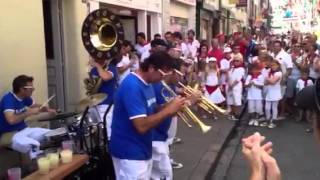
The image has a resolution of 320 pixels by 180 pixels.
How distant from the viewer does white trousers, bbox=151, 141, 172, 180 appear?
16.1ft

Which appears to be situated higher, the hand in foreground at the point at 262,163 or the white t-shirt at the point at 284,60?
the hand in foreground at the point at 262,163

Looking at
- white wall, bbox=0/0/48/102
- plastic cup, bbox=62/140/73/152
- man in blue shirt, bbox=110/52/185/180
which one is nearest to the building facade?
white wall, bbox=0/0/48/102

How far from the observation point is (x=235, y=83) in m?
10.5

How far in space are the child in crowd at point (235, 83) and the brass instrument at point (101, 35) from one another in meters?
4.24

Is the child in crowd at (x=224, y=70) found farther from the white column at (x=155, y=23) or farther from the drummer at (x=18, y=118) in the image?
the drummer at (x=18, y=118)

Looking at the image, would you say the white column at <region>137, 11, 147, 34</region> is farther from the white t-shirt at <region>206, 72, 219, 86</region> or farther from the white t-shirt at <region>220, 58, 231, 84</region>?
the white t-shirt at <region>206, 72, 219, 86</region>

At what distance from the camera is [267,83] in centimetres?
990

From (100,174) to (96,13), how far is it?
2457 mm

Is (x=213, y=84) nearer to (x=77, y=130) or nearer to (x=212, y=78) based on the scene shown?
(x=212, y=78)

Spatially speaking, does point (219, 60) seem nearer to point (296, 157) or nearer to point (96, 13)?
point (296, 157)

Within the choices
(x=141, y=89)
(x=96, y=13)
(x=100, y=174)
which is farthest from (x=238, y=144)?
(x=141, y=89)

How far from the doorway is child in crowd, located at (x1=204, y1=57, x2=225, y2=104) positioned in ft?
11.2

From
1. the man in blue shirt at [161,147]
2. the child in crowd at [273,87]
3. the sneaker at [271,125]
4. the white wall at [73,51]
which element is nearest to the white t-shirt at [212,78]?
the child in crowd at [273,87]

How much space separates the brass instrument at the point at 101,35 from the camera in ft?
21.8
